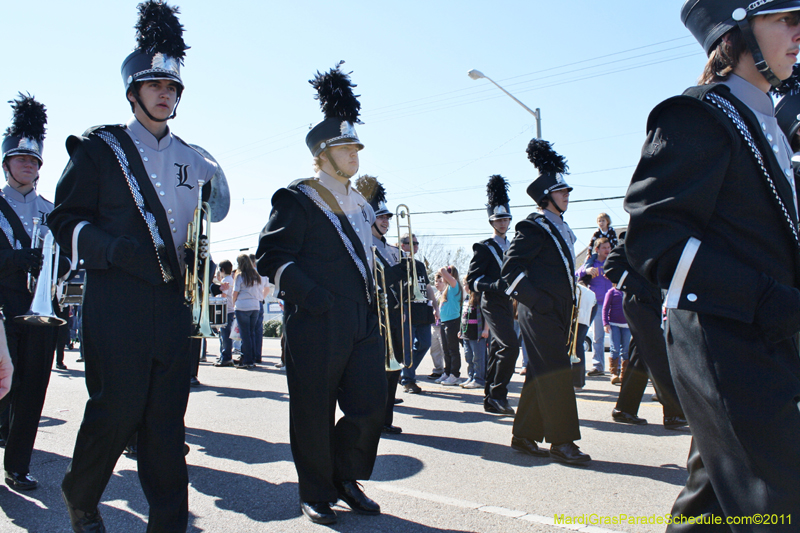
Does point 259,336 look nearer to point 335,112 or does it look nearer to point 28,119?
point 28,119

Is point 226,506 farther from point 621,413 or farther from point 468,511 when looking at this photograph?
point 621,413

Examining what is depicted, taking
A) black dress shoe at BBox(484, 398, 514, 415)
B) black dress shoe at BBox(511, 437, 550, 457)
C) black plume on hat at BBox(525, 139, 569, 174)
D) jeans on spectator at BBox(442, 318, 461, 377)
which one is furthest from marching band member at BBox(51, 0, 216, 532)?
jeans on spectator at BBox(442, 318, 461, 377)

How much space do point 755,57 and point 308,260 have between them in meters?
2.45

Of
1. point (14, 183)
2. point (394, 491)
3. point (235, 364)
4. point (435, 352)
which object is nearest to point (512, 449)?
point (394, 491)

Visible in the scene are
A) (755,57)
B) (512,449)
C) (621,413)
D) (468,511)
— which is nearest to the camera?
(755,57)

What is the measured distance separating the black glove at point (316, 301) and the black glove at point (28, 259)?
1.87m

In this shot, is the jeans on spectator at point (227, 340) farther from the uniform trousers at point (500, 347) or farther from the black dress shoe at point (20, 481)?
the black dress shoe at point (20, 481)

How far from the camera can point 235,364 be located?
12633 mm

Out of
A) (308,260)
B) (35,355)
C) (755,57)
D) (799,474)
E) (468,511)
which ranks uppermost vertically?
(755,57)

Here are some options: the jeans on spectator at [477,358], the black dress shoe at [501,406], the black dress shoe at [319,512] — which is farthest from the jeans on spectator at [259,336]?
the black dress shoe at [319,512]

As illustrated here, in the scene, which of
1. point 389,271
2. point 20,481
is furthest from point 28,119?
point 389,271

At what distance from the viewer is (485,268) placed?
7867mm

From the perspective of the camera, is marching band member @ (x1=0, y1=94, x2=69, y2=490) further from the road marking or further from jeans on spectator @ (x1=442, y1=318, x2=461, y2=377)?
jeans on spectator @ (x1=442, y1=318, x2=461, y2=377)

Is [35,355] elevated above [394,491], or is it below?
above
